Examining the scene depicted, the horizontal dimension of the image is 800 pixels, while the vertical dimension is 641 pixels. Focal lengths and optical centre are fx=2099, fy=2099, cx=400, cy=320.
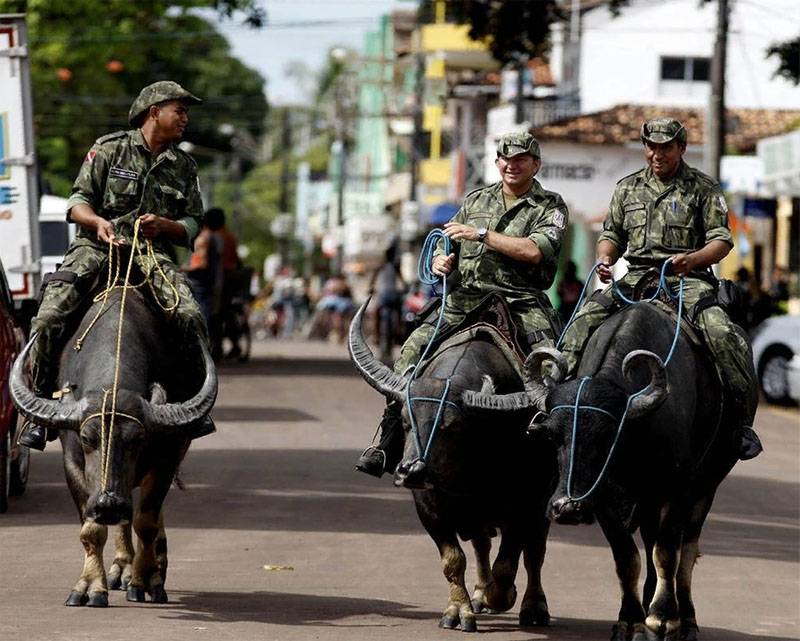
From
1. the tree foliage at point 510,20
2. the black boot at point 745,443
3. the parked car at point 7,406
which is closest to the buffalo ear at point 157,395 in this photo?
the black boot at point 745,443

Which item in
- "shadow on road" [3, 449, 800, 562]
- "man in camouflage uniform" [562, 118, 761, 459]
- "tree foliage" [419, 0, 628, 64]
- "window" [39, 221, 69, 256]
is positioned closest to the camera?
"man in camouflage uniform" [562, 118, 761, 459]

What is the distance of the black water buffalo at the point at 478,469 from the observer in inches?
401

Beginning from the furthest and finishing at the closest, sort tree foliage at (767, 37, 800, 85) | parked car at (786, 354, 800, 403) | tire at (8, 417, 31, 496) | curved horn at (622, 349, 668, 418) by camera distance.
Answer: tree foliage at (767, 37, 800, 85), parked car at (786, 354, 800, 403), tire at (8, 417, 31, 496), curved horn at (622, 349, 668, 418)

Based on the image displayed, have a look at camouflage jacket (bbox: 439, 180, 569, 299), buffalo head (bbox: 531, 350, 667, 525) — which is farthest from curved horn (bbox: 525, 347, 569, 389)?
camouflage jacket (bbox: 439, 180, 569, 299)

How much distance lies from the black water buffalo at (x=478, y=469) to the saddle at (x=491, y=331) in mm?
47

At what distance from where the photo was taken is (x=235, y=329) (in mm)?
32625

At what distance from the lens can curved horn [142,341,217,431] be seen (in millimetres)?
10352

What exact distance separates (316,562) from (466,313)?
2441 millimetres

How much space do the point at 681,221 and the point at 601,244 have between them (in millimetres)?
453

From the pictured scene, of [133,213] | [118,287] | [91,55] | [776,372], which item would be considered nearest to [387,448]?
[118,287]

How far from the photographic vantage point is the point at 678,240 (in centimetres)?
1104

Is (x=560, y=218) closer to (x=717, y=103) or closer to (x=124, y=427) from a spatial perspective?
(x=124, y=427)

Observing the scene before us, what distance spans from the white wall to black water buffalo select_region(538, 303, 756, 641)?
1750 inches

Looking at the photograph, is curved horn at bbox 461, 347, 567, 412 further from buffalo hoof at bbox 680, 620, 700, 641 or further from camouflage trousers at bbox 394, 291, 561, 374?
buffalo hoof at bbox 680, 620, 700, 641
